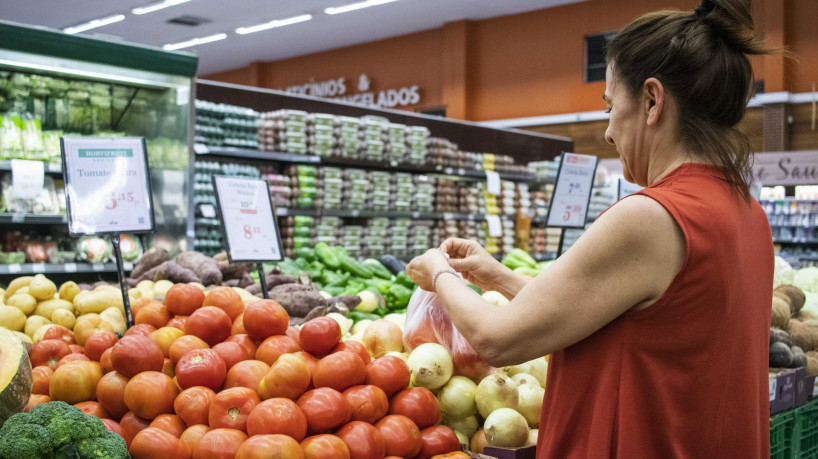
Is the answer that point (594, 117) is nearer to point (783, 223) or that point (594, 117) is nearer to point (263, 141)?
point (783, 223)

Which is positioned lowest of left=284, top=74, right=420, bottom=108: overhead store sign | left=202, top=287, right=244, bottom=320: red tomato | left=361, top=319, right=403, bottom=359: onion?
left=361, top=319, right=403, bottom=359: onion

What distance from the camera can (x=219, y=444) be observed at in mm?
1505

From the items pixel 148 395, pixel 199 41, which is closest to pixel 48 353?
pixel 148 395

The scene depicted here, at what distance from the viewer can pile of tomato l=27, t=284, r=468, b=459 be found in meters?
1.53

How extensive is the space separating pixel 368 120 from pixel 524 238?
8.92ft

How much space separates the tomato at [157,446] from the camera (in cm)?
152

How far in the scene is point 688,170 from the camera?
119 cm

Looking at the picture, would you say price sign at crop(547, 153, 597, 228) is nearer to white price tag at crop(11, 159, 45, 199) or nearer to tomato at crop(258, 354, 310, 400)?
tomato at crop(258, 354, 310, 400)

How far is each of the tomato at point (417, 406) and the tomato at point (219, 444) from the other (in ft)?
1.39

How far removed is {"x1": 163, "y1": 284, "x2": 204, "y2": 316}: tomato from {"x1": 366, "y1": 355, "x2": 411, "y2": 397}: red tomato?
1.95 ft

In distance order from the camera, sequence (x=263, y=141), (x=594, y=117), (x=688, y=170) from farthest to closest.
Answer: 1. (x=594, y=117)
2. (x=263, y=141)
3. (x=688, y=170)

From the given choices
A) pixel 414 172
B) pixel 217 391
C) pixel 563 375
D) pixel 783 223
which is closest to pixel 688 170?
pixel 563 375

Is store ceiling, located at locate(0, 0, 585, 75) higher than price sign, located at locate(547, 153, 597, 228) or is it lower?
higher

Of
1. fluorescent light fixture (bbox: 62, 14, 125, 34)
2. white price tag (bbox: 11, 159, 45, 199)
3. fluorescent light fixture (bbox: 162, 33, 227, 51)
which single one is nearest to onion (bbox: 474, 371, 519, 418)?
white price tag (bbox: 11, 159, 45, 199)
